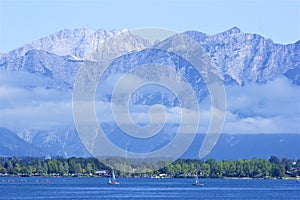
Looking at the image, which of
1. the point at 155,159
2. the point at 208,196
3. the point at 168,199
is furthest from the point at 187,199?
the point at 155,159

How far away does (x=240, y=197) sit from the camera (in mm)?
132500

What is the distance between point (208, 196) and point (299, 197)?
1417 centimetres

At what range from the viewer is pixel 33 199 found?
396 ft

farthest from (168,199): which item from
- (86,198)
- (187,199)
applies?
(86,198)

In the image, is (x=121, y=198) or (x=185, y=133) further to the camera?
(x=185, y=133)

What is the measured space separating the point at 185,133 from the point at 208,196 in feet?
154

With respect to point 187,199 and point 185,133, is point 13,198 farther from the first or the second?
point 185,133

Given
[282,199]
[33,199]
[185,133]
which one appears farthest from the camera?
[185,133]

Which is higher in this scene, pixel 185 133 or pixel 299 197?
pixel 185 133

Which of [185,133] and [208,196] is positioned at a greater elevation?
[185,133]

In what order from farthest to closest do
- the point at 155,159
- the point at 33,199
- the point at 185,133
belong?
the point at 155,159 → the point at 185,133 → the point at 33,199

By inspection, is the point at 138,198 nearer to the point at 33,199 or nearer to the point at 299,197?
the point at 33,199

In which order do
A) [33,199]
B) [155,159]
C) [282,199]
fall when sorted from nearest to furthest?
[33,199] < [282,199] < [155,159]

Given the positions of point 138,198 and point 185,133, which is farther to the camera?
point 185,133
